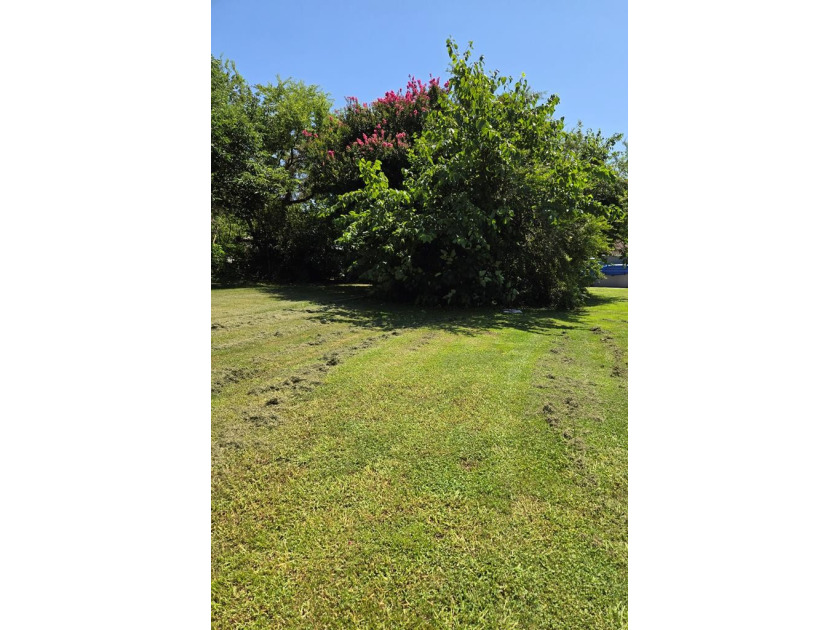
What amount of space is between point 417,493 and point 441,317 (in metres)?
4.71

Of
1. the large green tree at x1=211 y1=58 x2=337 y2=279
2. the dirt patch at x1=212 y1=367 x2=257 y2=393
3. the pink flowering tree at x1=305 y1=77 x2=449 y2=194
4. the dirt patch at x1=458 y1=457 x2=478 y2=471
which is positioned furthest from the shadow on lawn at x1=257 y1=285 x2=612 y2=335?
the large green tree at x1=211 y1=58 x2=337 y2=279

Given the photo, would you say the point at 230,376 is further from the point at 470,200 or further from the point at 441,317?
the point at 470,200

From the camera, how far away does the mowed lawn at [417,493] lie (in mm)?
1172

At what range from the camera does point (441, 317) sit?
631 centimetres

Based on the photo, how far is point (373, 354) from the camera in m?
3.79

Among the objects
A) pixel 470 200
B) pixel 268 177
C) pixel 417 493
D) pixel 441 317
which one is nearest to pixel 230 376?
pixel 417 493

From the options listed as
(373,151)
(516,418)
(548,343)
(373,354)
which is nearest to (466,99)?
(373,151)

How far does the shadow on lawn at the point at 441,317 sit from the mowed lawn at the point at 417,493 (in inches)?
76.9

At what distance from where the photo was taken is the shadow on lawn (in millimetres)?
5543

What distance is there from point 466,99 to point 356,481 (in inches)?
276

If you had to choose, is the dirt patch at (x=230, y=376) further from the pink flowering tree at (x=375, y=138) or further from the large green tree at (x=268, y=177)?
the large green tree at (x=268, y=177)

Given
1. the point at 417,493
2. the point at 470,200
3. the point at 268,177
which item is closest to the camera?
the point at 417,493

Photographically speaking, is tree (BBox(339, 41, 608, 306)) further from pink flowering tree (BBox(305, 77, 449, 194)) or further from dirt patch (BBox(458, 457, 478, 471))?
dirt patch (BBox(458, 457, 478, 471))

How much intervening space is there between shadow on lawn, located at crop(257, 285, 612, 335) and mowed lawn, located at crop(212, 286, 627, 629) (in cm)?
195
